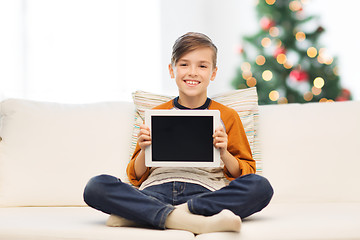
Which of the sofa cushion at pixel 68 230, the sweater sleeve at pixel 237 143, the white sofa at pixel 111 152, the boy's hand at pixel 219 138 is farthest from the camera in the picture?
the white sofa at pixel 111 152

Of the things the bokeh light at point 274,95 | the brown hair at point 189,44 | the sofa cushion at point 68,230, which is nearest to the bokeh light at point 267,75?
the bokeh light at point 274,95

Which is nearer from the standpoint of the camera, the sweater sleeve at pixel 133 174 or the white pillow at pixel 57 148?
the sweater sleeve at pixel 133 174

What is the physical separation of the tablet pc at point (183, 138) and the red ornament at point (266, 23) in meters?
2.38

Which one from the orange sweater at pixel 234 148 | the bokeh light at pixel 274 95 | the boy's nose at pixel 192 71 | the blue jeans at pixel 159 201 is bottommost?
the blue jeans at pixel 159 201

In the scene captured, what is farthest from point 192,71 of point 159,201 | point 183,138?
point 159,201

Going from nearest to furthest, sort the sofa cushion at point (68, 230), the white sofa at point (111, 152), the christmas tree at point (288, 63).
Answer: the sofa cushion at point (68, 230) → the white sofa at point (111, 152) → the christmas tree at point (288, 63)

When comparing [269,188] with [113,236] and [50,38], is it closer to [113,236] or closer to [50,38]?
[113,236]

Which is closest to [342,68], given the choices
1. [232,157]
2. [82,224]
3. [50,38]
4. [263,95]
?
[263,95]

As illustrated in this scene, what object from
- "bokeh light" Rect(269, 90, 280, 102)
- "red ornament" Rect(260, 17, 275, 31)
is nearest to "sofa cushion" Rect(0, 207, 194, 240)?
"bokeh light" Rect(269, 90, 280, 102)

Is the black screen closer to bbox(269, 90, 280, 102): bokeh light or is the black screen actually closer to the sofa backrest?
the sofa backrest

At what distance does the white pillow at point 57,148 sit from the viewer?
1751 millimetres

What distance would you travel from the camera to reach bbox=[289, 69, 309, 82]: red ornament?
356 cm

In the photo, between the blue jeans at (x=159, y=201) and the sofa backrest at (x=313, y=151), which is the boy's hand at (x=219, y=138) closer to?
the blue jeans at (x=159, y=201)

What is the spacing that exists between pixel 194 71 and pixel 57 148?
2.13 feet
